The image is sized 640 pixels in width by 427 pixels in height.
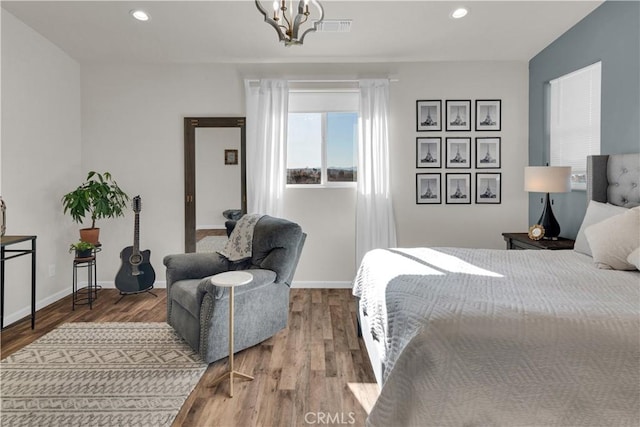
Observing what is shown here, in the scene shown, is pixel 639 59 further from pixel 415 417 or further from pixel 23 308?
pixel 23 308

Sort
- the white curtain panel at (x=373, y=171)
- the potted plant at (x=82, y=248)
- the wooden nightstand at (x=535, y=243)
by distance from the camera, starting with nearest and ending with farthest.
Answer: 1. the wooden nightstand at (x=535, y=243)
2. the potted plant at (x=82, y=248)
3. the white curtain panel at (x=373, y=171)

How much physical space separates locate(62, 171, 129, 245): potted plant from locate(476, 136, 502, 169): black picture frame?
4062mm

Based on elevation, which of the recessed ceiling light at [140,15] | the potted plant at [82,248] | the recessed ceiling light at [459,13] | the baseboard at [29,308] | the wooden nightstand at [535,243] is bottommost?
the baseboard at [29,308]

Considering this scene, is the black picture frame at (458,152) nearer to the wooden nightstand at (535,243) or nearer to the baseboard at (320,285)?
the wooden nightstand at (535,243)

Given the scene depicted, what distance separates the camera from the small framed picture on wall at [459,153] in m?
4.28

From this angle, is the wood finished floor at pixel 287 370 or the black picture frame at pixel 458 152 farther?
the black picture frame at pixel 458 152

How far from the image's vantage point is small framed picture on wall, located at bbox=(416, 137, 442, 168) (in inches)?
169

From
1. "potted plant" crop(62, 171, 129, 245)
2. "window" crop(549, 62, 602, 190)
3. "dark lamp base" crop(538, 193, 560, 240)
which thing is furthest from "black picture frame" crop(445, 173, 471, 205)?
"potted plant" crop(62, 171, 129, 245)

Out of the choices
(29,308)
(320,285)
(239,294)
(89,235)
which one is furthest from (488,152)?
(29,308)

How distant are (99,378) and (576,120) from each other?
4.37 m

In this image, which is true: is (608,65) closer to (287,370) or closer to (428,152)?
(428,152)

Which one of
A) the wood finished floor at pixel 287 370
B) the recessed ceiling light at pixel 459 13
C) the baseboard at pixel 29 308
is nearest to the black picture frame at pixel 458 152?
the recessed ceiling light at pixel 459 13

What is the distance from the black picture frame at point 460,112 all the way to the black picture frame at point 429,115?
10 centimetres

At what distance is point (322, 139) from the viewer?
14.2 ft
